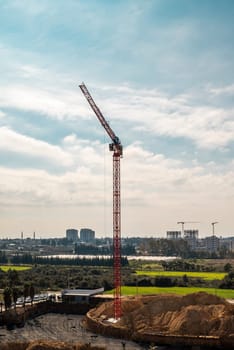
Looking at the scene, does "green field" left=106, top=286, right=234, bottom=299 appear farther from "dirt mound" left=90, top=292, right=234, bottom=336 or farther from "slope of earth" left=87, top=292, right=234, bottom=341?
"slope of earth" left=87, top=292, right=234, bottom=341

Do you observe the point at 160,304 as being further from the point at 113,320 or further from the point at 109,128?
the point at 109,128

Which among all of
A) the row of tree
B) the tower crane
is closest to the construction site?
the tower crane

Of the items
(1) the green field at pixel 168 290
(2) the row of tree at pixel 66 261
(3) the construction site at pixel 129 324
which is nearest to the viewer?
(3) the construction site at pixel 129 324

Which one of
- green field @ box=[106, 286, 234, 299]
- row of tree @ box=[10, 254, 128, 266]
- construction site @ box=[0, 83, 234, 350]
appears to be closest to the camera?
construction site @ box=[0, 83, 234, 350]

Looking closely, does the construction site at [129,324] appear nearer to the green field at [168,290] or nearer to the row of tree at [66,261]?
the green field at [168,290]

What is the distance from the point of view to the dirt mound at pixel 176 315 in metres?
39.2

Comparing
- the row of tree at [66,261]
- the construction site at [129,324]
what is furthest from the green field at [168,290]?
the row of tree at [66,261]

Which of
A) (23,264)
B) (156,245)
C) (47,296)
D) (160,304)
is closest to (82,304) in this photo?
(47,296)

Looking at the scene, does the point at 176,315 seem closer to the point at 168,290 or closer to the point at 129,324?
the point at 129,324

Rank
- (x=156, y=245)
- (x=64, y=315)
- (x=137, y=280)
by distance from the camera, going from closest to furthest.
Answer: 1. (x=64, y=315)
2. (x=137, y=280)
3. (x=156, y=245)

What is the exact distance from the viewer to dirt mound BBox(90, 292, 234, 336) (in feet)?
129

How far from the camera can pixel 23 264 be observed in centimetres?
12462

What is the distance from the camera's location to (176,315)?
42125 mm

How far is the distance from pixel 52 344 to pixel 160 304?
603 inches
